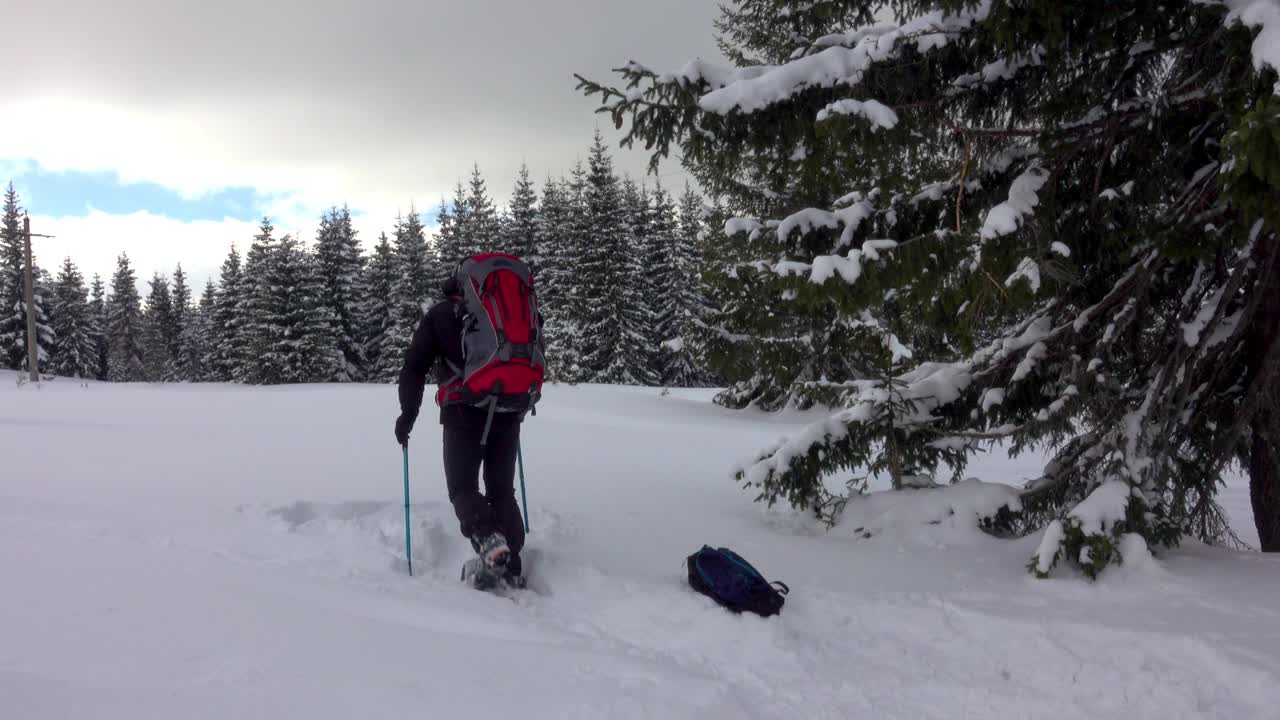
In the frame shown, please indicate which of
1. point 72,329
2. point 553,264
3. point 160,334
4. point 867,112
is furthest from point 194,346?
point 867,112

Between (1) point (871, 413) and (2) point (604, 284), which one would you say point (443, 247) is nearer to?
(2) point (604, 284)

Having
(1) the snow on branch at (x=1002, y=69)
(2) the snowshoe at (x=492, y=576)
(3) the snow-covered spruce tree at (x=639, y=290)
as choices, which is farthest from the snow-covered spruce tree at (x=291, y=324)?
(1) the snow on branch at (x=1002, y=69)

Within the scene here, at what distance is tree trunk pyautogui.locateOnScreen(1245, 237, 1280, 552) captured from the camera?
4219 millimetres

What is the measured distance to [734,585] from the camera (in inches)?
153

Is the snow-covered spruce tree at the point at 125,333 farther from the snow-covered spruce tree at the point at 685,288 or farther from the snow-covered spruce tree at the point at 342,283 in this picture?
the snow-covered spruce tree at the point at 685,288

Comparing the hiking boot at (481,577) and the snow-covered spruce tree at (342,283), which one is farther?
the snow-covered spruce tree at (342,283)

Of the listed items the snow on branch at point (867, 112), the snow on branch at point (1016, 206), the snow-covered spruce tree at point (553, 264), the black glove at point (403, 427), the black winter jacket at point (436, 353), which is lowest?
the black glove at point (403, 427)

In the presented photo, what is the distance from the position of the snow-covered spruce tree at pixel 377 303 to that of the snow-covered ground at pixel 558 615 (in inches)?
1433

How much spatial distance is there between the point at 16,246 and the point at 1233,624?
61.0 m

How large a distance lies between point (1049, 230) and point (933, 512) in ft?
7.39

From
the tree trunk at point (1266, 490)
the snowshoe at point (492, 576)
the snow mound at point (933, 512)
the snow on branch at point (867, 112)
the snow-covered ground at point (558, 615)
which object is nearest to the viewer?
the snow-covered ground at point (558, 615)

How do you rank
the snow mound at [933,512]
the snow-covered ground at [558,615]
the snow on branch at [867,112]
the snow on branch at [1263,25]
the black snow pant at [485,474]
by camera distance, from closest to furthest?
the snow-covered ground at [558,615] < the snow on branch at [1263,25] < the snow on branch at [867,112] < the black snow pant at [485,474] < the snow mound at [933,512]

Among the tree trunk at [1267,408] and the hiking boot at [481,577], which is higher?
the tree trunk at [1267,408]

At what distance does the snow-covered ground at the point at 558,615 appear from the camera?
8.42 feet
